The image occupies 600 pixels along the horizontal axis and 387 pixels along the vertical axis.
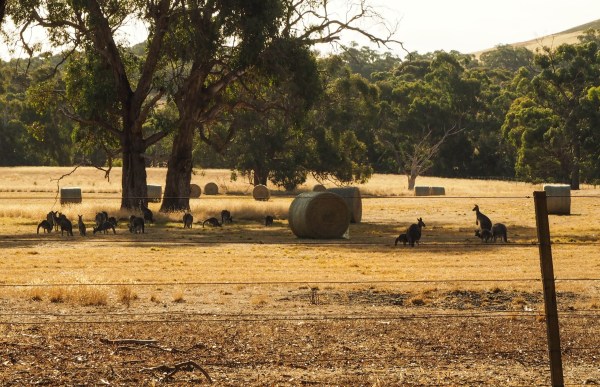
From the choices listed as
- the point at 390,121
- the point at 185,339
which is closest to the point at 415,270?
the point at 185,339

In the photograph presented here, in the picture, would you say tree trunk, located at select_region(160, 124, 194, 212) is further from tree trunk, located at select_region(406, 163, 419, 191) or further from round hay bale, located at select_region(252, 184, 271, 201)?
tree trunk, located at select_region(406, 163, 419, 191)

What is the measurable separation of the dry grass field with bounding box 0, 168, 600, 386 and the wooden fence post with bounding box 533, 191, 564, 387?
146cm

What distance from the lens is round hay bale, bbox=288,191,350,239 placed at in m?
36.4

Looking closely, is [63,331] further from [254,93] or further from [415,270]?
[254,93]

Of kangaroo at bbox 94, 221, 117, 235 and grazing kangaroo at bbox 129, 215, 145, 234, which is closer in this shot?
kangaroo at bbox 94, 221, 117, 235

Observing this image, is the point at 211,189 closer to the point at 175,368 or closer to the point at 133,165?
the point at 133,165

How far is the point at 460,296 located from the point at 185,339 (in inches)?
277

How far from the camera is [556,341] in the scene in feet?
33.3

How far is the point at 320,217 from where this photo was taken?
36.6 metres

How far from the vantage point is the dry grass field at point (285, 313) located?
40.3 ft

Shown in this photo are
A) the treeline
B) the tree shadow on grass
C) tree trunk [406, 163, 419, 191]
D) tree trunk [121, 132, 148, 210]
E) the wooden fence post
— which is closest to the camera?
the wooden fence post

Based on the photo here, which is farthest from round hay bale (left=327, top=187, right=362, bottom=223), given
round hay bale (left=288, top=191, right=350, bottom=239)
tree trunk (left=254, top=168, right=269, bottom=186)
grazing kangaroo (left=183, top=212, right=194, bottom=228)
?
tree trunk (left=254, top=168, right=269, bottom=186)

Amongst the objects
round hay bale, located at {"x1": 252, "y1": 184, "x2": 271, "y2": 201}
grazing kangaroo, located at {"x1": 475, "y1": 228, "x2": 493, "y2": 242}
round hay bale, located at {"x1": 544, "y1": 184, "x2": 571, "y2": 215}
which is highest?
round hay bale, located at {"x1": 252, "y1": 184, "x2": 271, "y2": 201}

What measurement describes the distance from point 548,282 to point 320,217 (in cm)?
2658
